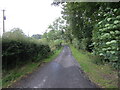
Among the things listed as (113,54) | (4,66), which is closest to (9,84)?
(4,66)

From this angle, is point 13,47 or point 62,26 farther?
point 62,26

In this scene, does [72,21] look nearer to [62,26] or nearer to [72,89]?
[72,89]

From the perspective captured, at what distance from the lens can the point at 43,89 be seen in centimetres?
518

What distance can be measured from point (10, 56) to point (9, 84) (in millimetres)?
1813

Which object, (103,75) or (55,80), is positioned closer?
(55,80)

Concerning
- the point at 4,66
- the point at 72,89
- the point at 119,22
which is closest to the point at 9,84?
the point at 4,66

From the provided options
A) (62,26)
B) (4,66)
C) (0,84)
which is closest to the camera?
(0,84)

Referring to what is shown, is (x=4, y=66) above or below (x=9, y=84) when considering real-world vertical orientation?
above

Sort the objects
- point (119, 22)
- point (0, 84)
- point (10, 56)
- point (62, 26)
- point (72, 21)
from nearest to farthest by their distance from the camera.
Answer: point (119, 22) < point (0, 84) < point (10, 56) < point (72, 21) < point (62, 26)

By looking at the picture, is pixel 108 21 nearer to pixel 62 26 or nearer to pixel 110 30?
pixel 110 30

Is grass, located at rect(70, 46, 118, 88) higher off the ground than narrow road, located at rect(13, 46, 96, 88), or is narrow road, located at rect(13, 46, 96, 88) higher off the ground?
grass, located at rect(70, 46, 118, 88)

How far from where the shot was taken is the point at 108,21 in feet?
13.6

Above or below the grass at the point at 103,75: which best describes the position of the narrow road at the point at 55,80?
below

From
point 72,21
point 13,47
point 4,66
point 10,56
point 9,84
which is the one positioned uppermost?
point 72,21
